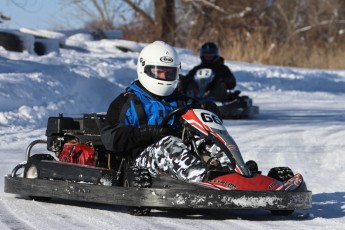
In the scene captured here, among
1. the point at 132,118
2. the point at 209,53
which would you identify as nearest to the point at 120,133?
the point at 132,118

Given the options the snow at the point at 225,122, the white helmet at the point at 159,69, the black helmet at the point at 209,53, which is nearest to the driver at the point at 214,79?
the black helmet at the point at 209,53

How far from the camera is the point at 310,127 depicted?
44.3 ft

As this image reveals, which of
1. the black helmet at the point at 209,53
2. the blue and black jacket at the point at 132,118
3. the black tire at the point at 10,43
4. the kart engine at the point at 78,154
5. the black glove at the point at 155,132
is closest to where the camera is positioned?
the black glove at the point at 155,132

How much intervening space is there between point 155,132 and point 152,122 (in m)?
0.34

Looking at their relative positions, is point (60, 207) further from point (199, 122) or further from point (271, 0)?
point (271, 0)

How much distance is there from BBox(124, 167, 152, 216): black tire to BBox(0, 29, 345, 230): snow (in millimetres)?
93

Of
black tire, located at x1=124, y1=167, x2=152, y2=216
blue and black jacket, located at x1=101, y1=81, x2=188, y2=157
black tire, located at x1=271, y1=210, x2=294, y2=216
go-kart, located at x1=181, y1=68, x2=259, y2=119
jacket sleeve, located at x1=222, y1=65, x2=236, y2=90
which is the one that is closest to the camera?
black tire, located at x1=124, y1=167, x2=152, y2=216

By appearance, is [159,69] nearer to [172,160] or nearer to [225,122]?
[172,160]

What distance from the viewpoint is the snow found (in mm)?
6234

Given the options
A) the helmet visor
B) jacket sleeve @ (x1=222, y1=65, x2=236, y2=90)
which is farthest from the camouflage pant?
jacket sleeve @ (x1=222, y1=65, x2=236, y2=90)

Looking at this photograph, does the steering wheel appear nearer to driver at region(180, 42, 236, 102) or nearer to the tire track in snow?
the tire track in snow

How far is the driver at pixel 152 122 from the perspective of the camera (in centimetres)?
654

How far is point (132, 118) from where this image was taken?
23.0ft

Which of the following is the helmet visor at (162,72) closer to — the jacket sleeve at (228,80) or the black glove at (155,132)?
the black glove at (155,132)
